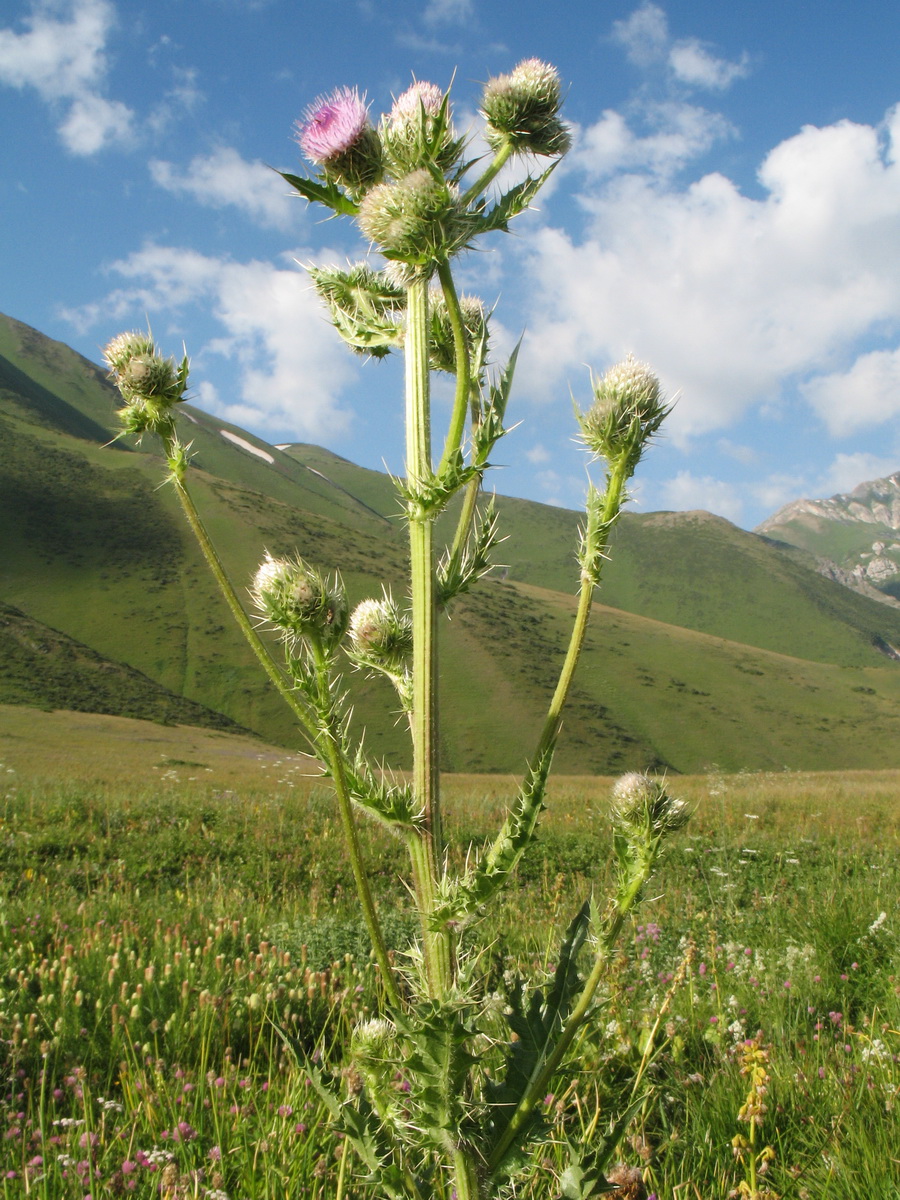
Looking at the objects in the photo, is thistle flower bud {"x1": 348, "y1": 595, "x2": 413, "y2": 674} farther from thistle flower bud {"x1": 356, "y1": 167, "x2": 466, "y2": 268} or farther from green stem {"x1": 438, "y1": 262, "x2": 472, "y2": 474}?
thistle flower bud {"x1": 356, "y1": 167, "x2": 466, "y2": 268}

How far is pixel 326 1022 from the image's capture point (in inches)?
139

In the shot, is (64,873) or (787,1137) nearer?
(787,1137)

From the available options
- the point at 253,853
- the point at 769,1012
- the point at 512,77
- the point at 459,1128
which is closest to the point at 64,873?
the point at 253,853

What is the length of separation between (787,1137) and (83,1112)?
9.32 ft

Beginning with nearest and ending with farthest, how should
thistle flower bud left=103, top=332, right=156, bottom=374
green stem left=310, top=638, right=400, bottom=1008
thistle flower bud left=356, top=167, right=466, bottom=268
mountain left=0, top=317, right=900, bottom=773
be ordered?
1. green stem left=310, top=638, right=400, bottom=1008
2. thistle flower bud left=356, top=167, right=466, bottom=268
3. thistle flower bud left=103, top=332, right=156, bottom=374
4. mountain left=0, top=317, right=900, bottom=773

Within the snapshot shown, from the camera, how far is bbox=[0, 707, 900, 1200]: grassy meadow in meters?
2.81

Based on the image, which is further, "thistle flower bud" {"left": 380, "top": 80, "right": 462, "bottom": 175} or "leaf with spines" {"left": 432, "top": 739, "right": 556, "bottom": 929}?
"thistle flower bud" {"left": 380, "top": 80, "right": 462, "bottom": 175}

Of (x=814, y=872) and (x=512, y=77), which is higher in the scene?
(x=512, y=77)

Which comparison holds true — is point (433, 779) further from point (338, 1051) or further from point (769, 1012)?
point (769, 1012)

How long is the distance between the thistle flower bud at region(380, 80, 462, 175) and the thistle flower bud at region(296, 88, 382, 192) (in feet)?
0.27

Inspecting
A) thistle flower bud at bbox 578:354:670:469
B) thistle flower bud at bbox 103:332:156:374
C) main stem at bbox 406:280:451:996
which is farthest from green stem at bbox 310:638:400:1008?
thistle flower bud at bbox 103:332:156:374

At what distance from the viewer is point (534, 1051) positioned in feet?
7.41

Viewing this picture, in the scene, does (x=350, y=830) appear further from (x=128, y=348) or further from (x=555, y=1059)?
(x=128, y=348)

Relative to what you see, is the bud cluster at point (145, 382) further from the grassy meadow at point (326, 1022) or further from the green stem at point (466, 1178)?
the green stem at point (466, 1178)
